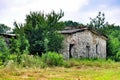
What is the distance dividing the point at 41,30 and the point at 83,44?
8.35 m

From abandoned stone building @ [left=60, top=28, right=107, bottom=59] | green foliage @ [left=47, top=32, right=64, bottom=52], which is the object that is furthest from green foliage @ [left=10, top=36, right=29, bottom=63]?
abandoned stone building @ [left=60, top=28, right=107, bottom=59]

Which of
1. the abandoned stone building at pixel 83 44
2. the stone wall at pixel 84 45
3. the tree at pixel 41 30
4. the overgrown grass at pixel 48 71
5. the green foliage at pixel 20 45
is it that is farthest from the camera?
the stone wall at pixel 84 45

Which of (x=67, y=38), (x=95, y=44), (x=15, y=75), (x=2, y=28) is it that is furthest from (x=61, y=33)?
(x=2, y=28)

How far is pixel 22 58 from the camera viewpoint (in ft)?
102

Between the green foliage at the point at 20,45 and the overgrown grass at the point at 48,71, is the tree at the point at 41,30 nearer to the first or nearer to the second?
the green foliage at the point at 20,45

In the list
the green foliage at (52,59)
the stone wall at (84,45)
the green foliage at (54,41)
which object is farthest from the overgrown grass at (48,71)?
the stone wall at (84,45)

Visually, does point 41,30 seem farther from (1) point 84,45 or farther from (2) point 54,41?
(1) point 84,45

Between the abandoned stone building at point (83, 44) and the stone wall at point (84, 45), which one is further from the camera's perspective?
the stone wall at point (84, 45)

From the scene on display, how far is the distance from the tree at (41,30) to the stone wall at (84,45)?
3681 mm

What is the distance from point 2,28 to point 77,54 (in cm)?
5024

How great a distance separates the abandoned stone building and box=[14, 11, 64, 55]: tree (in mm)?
3304

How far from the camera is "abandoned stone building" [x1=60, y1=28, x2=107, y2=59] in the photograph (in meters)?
44.1

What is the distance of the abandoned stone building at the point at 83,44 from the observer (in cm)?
4409

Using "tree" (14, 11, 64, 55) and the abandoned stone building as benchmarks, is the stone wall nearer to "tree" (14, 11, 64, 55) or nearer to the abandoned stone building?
the abandoned stone building
